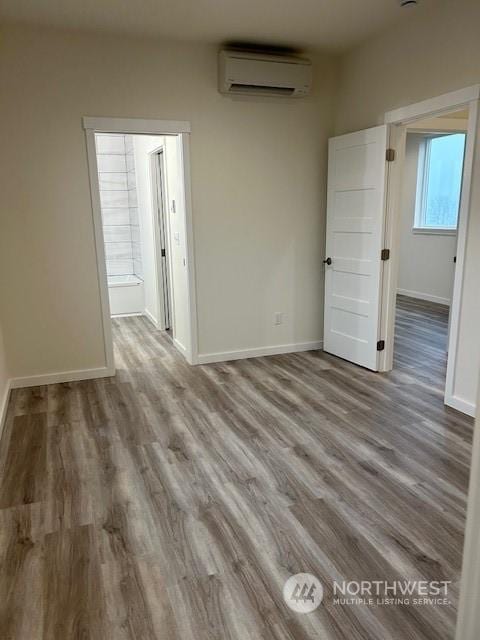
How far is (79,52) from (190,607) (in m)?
3.89

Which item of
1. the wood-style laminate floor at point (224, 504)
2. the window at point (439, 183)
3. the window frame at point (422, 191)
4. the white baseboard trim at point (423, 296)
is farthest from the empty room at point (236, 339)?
the window frame at point (422, 191)

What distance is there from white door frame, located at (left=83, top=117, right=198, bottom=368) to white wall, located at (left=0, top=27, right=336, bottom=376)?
A: 0.17 ft

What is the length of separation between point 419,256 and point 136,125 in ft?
17.4

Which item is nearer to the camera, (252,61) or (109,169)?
(252,61)

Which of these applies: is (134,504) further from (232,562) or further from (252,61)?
(252,61)

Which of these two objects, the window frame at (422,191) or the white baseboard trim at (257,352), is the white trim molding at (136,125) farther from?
the window frame at (422,191)

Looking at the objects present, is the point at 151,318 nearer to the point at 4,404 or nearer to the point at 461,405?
the point at 4,404

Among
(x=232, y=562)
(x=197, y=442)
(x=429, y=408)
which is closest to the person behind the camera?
(x=232, y=562)

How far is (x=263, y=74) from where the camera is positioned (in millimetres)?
4070

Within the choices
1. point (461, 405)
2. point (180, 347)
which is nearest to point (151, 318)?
point (180, 347)

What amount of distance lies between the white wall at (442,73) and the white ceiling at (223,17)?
0.15m

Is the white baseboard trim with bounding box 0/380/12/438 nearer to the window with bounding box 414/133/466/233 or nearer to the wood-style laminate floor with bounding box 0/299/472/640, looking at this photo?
the wood-style laminate floor with bounding box 0/299/472/640

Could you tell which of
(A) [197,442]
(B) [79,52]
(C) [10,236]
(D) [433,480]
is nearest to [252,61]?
(B) [79,52]

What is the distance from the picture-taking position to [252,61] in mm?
4027
